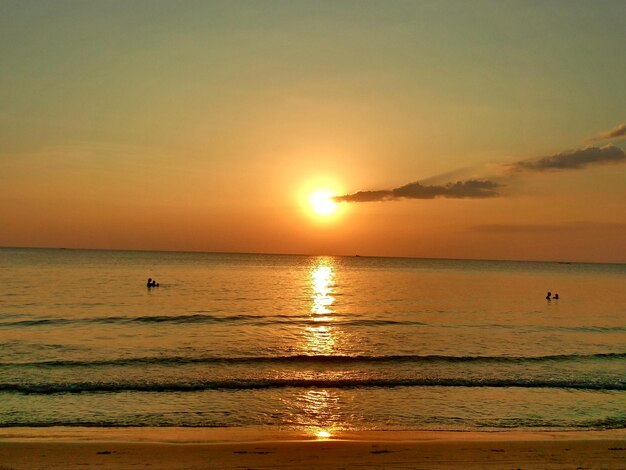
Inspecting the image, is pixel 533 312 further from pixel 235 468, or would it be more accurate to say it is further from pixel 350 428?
pixel 235 468

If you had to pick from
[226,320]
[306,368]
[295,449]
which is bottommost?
[226,320]

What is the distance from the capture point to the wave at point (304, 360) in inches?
829

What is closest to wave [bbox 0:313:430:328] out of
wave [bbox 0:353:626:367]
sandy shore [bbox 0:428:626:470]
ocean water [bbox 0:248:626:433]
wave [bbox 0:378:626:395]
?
ocean water [bbox 0:248:626:433]

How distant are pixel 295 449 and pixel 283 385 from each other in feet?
23.1

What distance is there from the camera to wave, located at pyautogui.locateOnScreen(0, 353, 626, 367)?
21.0 m

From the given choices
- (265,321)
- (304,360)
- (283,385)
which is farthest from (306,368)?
(265,321)

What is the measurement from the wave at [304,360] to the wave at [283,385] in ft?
10.9

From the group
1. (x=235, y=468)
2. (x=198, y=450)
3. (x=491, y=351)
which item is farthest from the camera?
(x=491, y=351)

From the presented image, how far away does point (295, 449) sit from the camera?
1124 centimetres

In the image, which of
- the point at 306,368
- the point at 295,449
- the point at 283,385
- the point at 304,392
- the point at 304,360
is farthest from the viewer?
the point at 304,360

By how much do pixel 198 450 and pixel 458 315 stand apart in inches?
1301

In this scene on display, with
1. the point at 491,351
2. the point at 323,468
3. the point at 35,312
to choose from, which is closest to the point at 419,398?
the point at 323,468

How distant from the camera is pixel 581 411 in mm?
15516

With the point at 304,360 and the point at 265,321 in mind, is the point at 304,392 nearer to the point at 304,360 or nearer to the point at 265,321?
the point at 304,360
